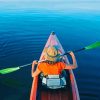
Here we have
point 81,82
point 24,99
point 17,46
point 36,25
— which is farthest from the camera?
point 36,25

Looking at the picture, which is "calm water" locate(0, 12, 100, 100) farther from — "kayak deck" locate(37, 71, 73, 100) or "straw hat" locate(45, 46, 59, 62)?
"straw hat" locate(45, 46, 59, 62)

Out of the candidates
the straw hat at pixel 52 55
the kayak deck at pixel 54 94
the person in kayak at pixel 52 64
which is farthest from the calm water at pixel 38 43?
the straw hat at pixel 52 55

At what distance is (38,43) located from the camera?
15633mm

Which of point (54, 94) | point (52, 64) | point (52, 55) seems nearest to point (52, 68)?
point (52, 64)

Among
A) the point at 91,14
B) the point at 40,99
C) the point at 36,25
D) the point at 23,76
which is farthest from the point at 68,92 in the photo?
the point at 91,14

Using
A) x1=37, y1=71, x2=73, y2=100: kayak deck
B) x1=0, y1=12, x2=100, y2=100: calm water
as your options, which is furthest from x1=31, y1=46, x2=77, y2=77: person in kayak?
x1=0, y1=12, x2=100, y2=100: calm water

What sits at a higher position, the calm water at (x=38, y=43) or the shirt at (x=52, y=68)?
the calm water at (x=38, y=43)

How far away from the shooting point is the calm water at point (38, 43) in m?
11.0

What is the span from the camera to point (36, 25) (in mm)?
19922

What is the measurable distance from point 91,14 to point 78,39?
9497mm

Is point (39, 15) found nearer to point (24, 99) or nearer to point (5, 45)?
point (5, 45)

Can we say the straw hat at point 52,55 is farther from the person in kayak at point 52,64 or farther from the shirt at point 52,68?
the shirt at point 52,68

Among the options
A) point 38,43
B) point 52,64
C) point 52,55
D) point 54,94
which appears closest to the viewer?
point 52,55

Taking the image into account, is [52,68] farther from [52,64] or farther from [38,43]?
[38,43]
